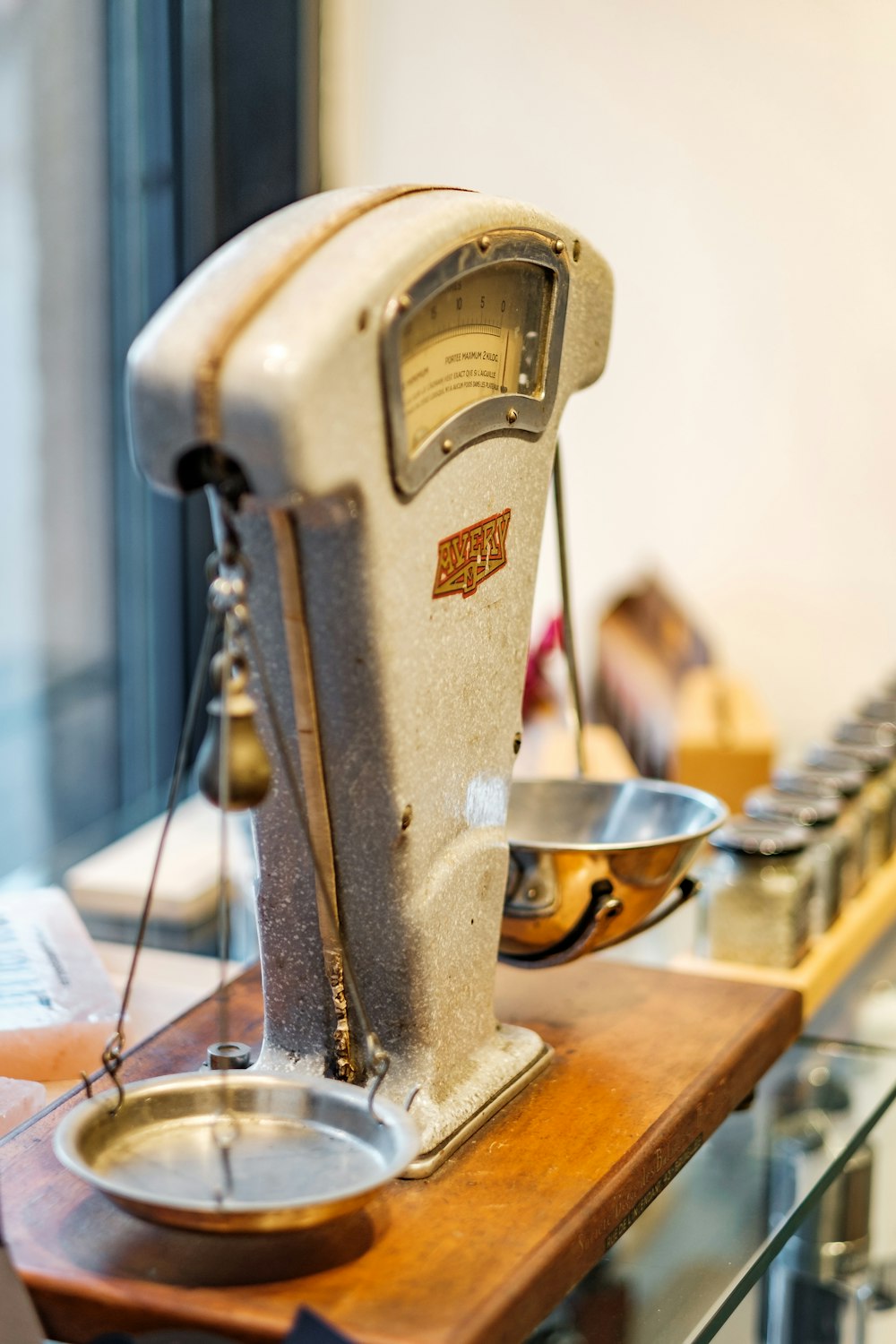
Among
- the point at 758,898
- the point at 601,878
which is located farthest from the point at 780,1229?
the point at 758,898

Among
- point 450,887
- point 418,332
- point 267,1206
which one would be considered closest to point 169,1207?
point 267,1206

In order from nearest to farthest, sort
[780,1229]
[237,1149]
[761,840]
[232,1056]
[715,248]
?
[237,1149]
[232,1056]
[780,1229]
[761,840]
[715,248]

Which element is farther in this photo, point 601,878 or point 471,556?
point 601,878

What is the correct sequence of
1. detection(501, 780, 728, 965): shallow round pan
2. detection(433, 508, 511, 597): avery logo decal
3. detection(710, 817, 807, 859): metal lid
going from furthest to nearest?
detection(710, 817, 807, 859): metal lid < detection(501, 780, 728, 965): shallow round pan < detection(433, 508, 511, 597): avery logo decal

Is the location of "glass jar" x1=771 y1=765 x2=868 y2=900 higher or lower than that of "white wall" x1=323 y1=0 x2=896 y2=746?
lower

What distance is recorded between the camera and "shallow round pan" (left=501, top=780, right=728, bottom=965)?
908 millimetres

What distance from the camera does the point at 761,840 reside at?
120 cm

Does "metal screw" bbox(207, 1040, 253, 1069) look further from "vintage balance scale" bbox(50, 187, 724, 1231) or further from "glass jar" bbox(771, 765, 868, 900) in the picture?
"glass jar" bbox(771, 765, 868, 900)

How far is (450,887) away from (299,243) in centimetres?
31

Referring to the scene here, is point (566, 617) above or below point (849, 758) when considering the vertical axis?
above

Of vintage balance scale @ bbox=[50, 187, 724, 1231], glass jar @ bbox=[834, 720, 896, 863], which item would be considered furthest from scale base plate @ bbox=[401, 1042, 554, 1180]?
glass jar @ bbox=[834, 720, 896, 863]

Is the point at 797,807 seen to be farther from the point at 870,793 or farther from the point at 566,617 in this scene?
the point at 566,617

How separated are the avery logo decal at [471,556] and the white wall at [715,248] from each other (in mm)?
1399

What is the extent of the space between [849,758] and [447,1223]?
0.86 metres
